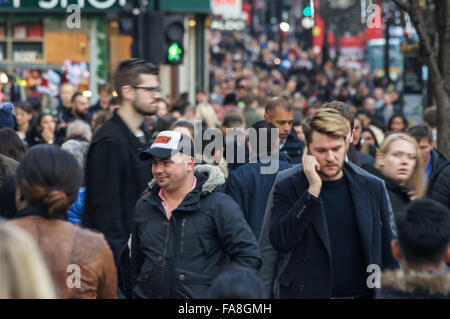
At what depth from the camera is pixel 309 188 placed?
517 centimetres

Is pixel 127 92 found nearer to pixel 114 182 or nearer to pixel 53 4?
pixel 114 182

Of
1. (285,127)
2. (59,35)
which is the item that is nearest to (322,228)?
(285,127)

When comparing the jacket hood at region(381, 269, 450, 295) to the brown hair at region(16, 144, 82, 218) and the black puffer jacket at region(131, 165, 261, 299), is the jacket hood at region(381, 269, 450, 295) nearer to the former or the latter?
the brown hair at region(16, 144, 82, 218)

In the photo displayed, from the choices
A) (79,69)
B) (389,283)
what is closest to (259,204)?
(389,283)

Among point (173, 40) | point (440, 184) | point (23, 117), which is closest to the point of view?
point (440, 184)

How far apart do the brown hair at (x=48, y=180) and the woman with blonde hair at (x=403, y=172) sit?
262 cm

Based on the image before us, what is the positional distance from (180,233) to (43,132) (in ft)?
23.8

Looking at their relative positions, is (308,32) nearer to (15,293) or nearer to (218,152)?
(218,152)

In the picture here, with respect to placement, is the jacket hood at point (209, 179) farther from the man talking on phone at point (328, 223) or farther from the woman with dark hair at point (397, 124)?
the woman with dark hair at point (397, 124)

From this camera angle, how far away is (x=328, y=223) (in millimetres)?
5277

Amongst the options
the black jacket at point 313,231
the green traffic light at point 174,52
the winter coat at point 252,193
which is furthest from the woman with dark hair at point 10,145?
the green traffic light at point 174,52

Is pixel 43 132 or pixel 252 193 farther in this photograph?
pixel 43 132

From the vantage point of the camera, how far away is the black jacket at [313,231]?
5152mm
